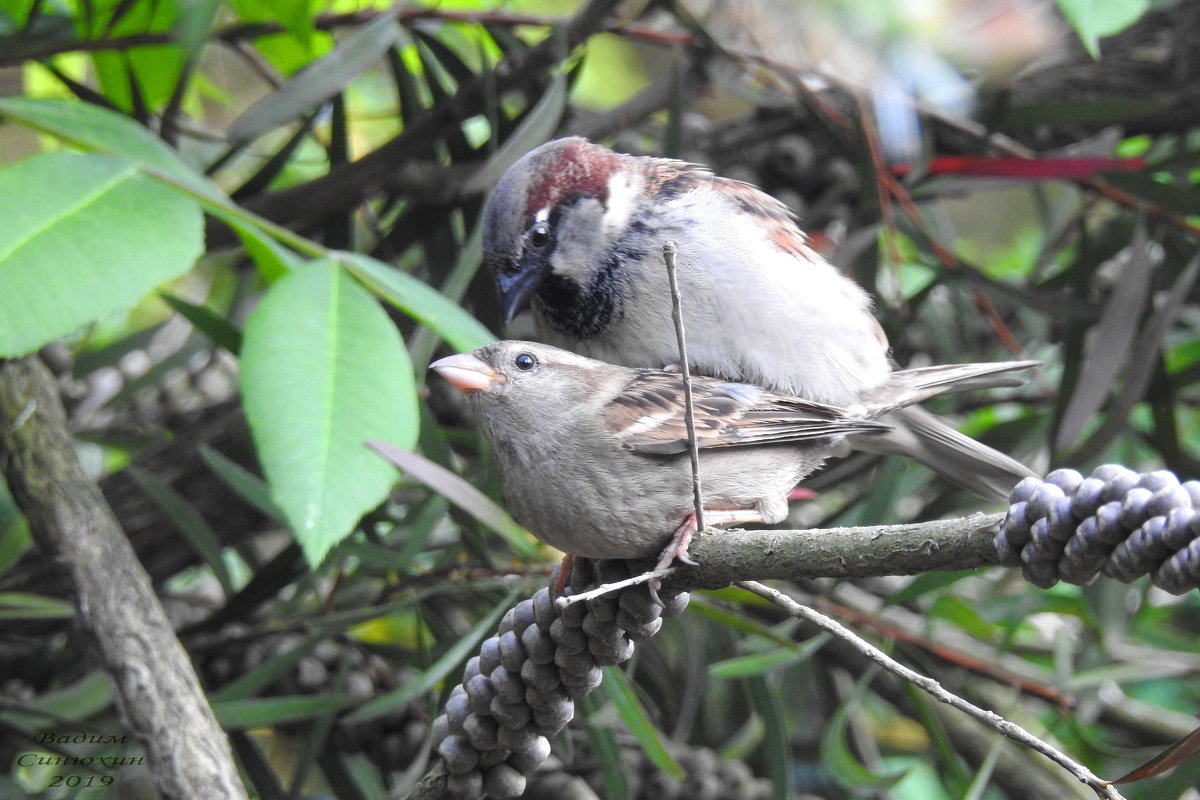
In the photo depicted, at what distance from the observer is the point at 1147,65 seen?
3816 mm

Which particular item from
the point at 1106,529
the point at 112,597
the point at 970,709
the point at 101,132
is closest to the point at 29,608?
the point at 112,597

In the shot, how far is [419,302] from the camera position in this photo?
2080mm

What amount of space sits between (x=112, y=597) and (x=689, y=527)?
4.11 feet

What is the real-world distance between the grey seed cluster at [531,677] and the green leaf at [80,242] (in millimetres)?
724

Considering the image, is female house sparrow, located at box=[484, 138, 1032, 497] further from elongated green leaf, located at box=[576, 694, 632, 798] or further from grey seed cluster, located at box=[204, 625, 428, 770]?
grey seed cluster, located at box=[204, 625, 428, 770]

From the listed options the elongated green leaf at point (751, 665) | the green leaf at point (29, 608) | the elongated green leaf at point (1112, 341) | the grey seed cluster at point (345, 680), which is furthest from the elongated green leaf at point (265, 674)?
the elongated green leaf at point (1112, 341)

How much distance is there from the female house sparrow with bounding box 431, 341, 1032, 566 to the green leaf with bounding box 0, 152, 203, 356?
18.1 inches

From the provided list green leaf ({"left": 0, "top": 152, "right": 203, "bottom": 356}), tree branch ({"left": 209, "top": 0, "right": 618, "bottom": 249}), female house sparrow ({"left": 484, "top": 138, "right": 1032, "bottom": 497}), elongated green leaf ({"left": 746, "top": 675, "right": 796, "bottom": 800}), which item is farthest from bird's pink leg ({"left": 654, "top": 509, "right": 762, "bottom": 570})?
tree branch ({"left": 209, "top": 0, "right": 618, "bottom": 249})

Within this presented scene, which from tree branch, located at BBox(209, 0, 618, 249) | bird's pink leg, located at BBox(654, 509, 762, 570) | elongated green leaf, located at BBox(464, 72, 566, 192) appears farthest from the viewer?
tree branch, located at BBox(209, 0, 618, 249)

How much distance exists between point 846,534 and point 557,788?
6.02ft

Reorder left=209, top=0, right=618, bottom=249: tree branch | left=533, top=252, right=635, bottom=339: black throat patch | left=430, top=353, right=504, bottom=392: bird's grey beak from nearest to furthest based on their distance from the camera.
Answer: left=430, top=353, right=504, bottom=392: bird's grey beak
left=533, top=252, right=635, bottom=339: black throat patch
left=209, top=0, right=618, bottom=249: tree branch

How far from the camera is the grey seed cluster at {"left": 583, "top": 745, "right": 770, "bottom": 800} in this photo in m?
2.96

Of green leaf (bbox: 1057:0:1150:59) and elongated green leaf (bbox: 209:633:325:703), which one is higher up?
green leaf (bbox: 1057:0:1150:59)

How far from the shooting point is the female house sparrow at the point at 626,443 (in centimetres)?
161
